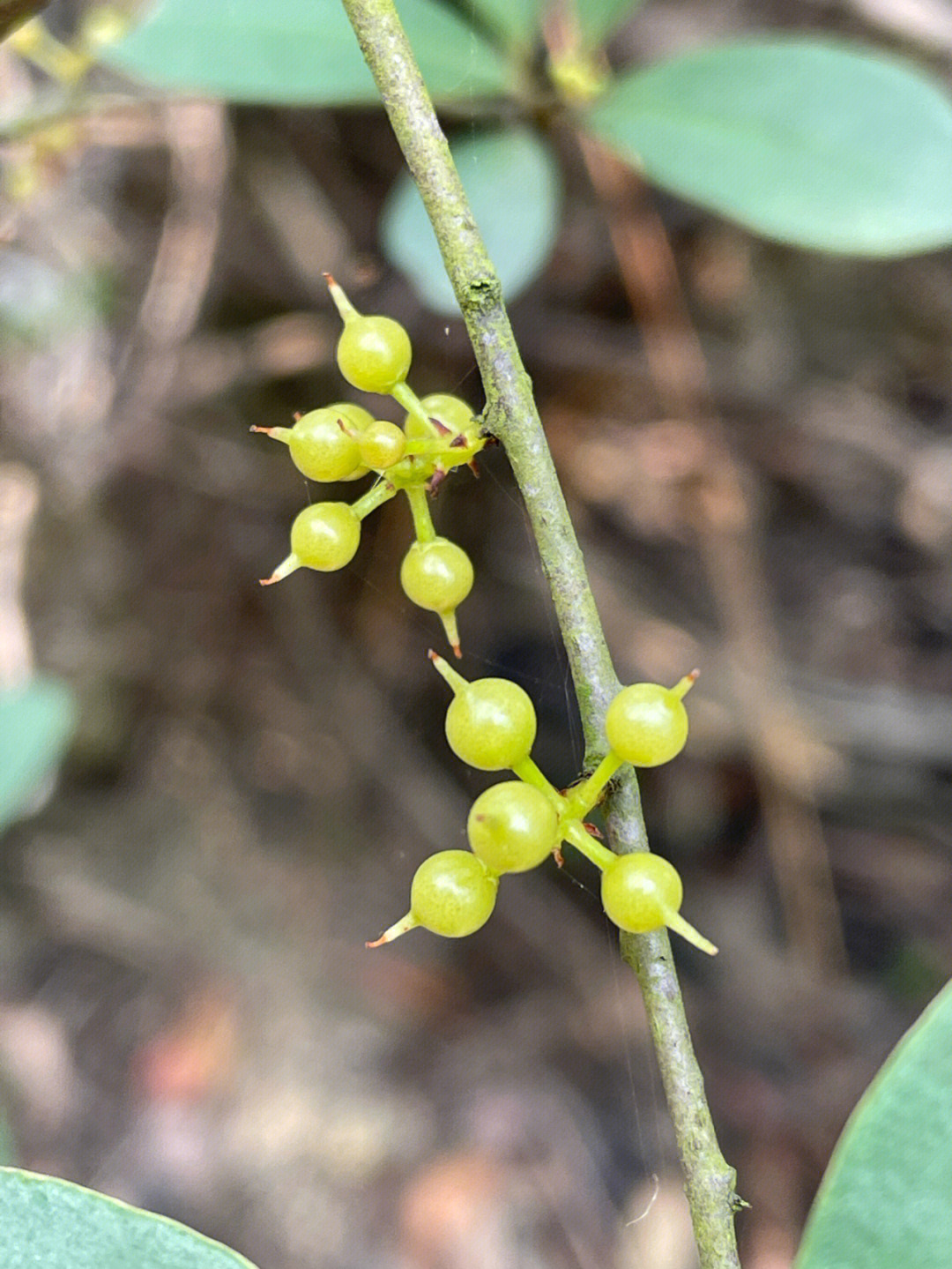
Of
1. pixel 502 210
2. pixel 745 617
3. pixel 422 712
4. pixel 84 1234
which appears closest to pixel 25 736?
pixel 422 712

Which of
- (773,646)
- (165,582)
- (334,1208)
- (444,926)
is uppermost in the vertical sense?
(444,926)

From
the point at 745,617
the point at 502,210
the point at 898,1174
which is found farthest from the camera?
the point at 745,617

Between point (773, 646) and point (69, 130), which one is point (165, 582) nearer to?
point (69, 130)

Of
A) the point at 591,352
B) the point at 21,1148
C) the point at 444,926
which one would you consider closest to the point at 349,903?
the point at 21,1148

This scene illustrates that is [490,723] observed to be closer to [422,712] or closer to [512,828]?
[512,828]

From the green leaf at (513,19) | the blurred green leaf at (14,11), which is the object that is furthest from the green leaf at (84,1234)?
the green leaf at (513,19)

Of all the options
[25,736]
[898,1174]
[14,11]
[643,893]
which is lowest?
[25,736]

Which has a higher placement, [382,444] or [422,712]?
[382,444]

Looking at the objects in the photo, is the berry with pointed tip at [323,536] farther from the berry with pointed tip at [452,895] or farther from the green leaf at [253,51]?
the green leaf at [253,51]
